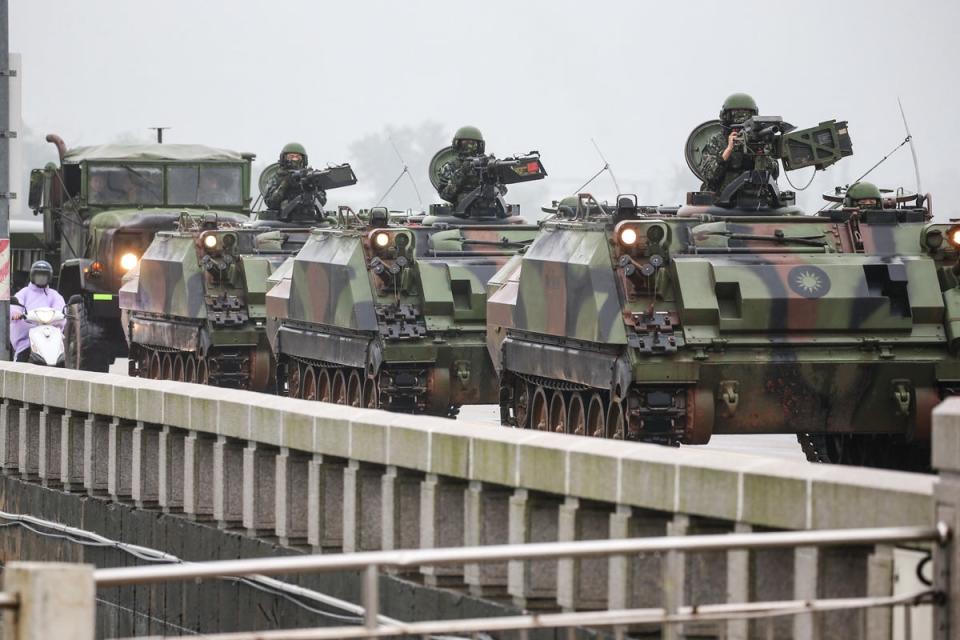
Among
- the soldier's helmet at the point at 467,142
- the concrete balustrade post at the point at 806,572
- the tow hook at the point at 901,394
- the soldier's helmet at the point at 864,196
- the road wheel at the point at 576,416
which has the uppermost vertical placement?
the soldier's helmet at the point at 467,142

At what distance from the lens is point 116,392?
18000 millimetres

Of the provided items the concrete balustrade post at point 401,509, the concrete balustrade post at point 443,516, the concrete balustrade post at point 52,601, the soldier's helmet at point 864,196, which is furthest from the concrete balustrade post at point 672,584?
the soldier's helmet at point 864,196

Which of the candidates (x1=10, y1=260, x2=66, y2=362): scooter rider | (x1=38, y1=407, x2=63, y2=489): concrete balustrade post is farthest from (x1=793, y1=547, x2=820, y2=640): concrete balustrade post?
(x1=10, y1=260, x2=66, y2=362): scooter rider

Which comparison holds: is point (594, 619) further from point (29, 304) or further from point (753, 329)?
point (29, 304)

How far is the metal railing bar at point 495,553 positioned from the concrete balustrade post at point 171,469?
8.58 metres

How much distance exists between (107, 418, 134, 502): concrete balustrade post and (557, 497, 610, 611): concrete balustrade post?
6.57m

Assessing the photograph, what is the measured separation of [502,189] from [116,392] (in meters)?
12.2

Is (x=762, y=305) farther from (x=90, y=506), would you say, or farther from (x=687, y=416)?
(x=90, y=506)

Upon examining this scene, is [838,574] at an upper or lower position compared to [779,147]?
lower

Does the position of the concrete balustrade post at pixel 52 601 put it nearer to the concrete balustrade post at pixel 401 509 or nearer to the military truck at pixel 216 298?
the concrete balustrade post at pixel 401 509

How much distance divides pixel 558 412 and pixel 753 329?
10.9ft

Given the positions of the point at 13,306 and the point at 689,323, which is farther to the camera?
the point at 13,306

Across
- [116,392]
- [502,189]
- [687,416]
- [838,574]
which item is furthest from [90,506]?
[502,189]

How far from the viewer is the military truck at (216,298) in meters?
30.3
